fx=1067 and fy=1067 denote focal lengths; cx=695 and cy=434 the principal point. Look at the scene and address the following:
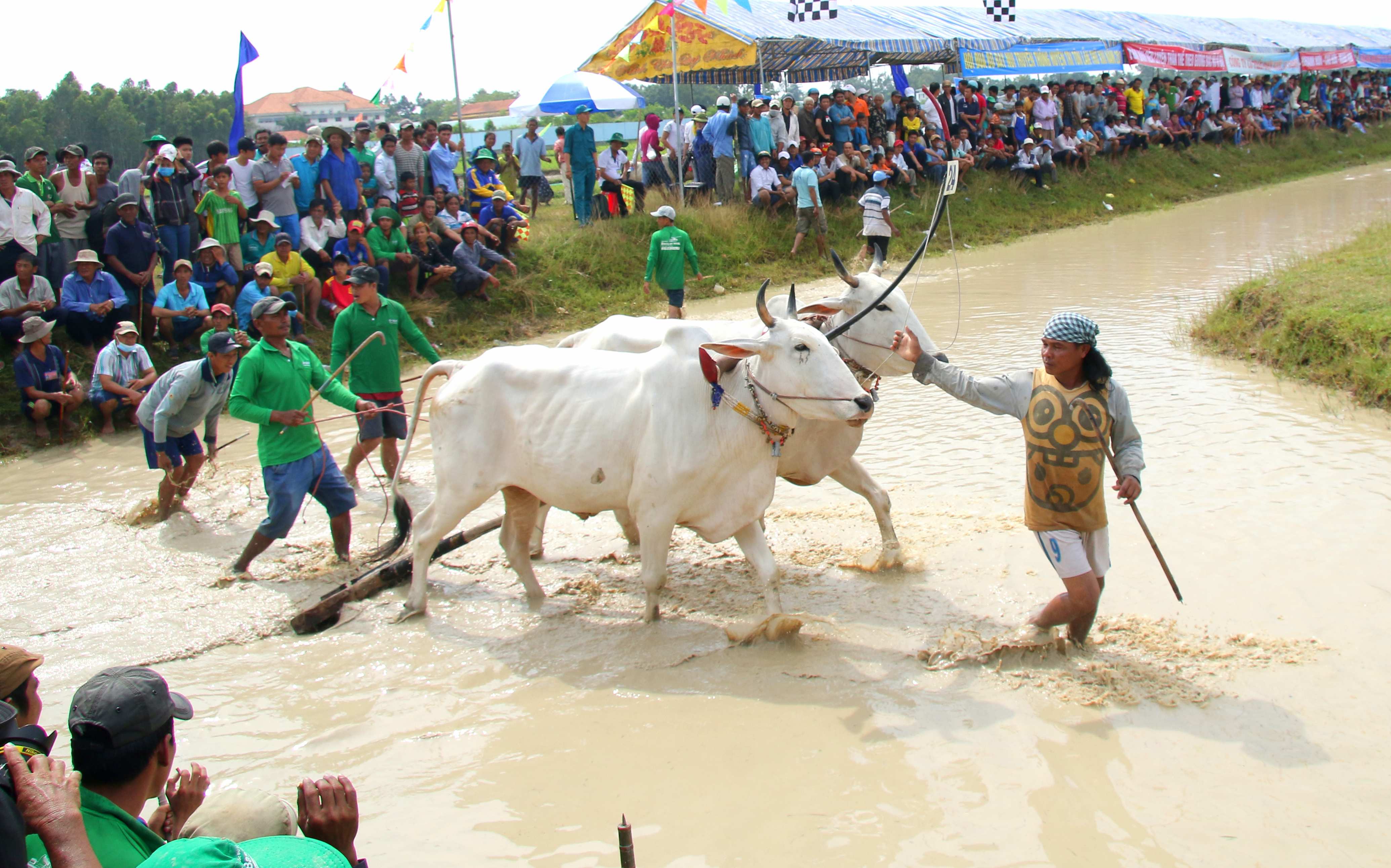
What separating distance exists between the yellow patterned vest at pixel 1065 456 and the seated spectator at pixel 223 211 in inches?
372

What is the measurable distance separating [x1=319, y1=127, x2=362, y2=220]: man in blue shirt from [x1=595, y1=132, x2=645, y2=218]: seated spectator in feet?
15.6

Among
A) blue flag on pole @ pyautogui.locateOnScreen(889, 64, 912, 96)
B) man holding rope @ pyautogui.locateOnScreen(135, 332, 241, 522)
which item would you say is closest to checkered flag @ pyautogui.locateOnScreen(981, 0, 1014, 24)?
blue flag on pole @ pyautogui.locateOnScreen(889, 64, 912, 96)

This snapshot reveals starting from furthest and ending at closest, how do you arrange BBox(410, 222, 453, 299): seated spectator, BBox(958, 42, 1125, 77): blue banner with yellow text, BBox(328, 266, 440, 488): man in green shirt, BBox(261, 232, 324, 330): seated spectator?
1. BBox(958, 42, 1125, 77): blue banner with yellow text
2. BBox(410, 222, 453, 299): seated spectator
3. BBox(261, 232, 324, 330): seated spectator
4. BBox(328, 266, 440, 488): man in green shirt

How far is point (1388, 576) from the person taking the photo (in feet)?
17.4

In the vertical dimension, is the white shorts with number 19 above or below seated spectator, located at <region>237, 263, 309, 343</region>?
below

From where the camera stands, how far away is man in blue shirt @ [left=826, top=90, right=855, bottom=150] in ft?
61.2

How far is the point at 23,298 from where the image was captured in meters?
9.94

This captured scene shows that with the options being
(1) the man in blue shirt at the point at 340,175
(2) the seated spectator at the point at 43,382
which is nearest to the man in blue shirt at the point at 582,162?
(1) the man in blue shirt at the point at 340,175

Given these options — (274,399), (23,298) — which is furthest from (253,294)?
(274,399)

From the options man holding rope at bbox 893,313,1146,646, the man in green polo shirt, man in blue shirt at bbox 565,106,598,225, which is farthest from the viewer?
man in blue shirt at bbox 565,106,598,225

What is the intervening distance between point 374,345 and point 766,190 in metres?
10.8

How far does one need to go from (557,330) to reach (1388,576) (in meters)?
10.0

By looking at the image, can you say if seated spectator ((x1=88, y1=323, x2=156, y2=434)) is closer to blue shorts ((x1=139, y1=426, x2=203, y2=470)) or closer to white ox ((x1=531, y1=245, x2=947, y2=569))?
blue shorts ((x1=139, y1=426, x2=203, y2=470))

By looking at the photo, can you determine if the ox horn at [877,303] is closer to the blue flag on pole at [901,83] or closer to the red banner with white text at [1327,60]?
the blue flag on pole at [901,83]
